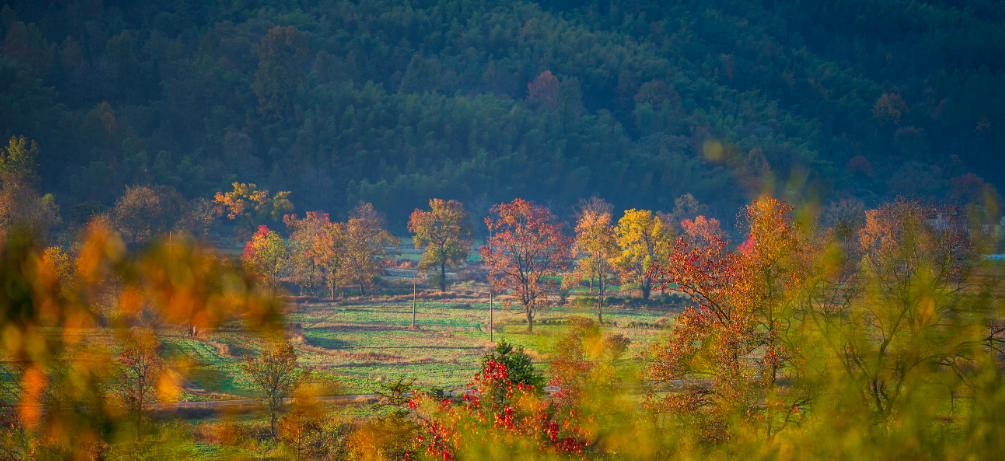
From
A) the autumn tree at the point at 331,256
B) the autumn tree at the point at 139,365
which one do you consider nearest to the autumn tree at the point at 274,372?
the autumn tree at the point at 139,365

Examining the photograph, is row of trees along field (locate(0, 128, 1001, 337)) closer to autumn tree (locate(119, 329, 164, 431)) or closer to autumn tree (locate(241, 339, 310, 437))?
autumn tree (locate(241, 339, 310, 437))

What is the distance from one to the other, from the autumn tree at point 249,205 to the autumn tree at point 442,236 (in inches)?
726

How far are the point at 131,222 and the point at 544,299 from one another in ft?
107

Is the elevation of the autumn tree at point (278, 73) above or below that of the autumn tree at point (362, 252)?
above

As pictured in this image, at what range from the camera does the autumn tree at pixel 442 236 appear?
57656 millimetres

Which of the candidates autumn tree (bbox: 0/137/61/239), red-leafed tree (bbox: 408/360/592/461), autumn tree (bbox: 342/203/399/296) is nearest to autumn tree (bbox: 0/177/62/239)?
autumn tree (bbox: 0/137/61/239)

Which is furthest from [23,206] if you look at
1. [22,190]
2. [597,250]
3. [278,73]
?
[278,73]

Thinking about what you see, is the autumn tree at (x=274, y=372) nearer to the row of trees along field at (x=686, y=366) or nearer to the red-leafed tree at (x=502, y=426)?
the row of trees along field at (x=686, y=366)

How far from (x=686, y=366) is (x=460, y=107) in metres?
110

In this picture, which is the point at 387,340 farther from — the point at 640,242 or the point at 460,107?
the point at 460,107

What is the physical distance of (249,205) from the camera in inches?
2948

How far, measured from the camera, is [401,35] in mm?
161250

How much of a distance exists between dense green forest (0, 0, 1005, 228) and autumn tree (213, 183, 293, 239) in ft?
18.6

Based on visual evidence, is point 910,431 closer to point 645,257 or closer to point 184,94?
point 645,257
